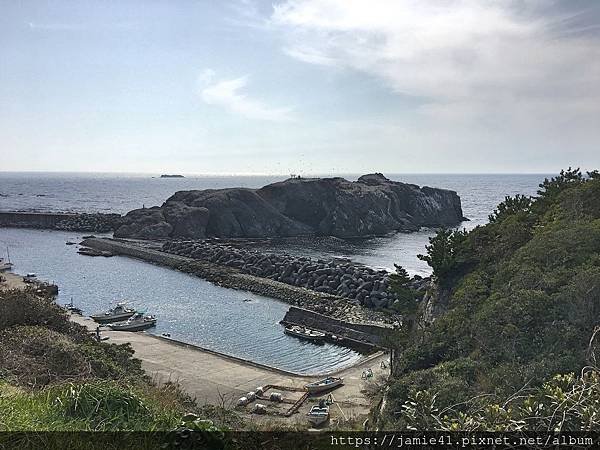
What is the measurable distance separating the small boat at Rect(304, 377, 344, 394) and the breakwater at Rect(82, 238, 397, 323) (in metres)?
8.87

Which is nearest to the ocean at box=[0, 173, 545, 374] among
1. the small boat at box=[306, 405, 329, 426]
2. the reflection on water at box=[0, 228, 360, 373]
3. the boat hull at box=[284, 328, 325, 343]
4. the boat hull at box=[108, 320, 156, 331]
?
the reflection on water at box=[0, 228, 360, 373]

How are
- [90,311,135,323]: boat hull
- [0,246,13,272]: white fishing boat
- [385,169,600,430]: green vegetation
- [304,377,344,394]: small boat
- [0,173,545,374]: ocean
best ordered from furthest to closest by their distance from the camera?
[0,246,13,272]: white fishing boat
[90,311,135,323]: boat hull
[0,173,545,374]: ocean
[304,377,344,394]: small boat
[385,169,600,430]: green vegetation

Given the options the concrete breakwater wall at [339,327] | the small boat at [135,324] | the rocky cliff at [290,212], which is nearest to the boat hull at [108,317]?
the small boat at [135,324]

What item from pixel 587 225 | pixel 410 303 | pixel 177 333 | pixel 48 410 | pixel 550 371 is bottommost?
pixel 177 333

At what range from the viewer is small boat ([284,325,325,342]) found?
2712 centimetres

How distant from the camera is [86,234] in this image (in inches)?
2645

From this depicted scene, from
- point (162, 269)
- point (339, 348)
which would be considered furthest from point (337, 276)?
point (162, 269)

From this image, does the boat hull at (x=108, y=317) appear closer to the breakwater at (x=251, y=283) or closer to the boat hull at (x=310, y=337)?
the boat hull at (x=310, y=337)

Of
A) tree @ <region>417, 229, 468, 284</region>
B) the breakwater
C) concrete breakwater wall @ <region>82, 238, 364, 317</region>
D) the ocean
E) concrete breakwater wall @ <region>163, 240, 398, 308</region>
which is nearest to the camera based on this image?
tree @ <region>417, 229, 468, 284</region>

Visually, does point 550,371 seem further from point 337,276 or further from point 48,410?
point 337,276

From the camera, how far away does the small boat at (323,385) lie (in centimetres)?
1850

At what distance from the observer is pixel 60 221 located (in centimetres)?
7406

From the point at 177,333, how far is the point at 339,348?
9334 mm

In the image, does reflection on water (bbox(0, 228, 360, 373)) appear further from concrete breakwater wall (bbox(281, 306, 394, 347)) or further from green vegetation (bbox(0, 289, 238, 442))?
green vegetation (bbox(0, 289, 238, 442))
